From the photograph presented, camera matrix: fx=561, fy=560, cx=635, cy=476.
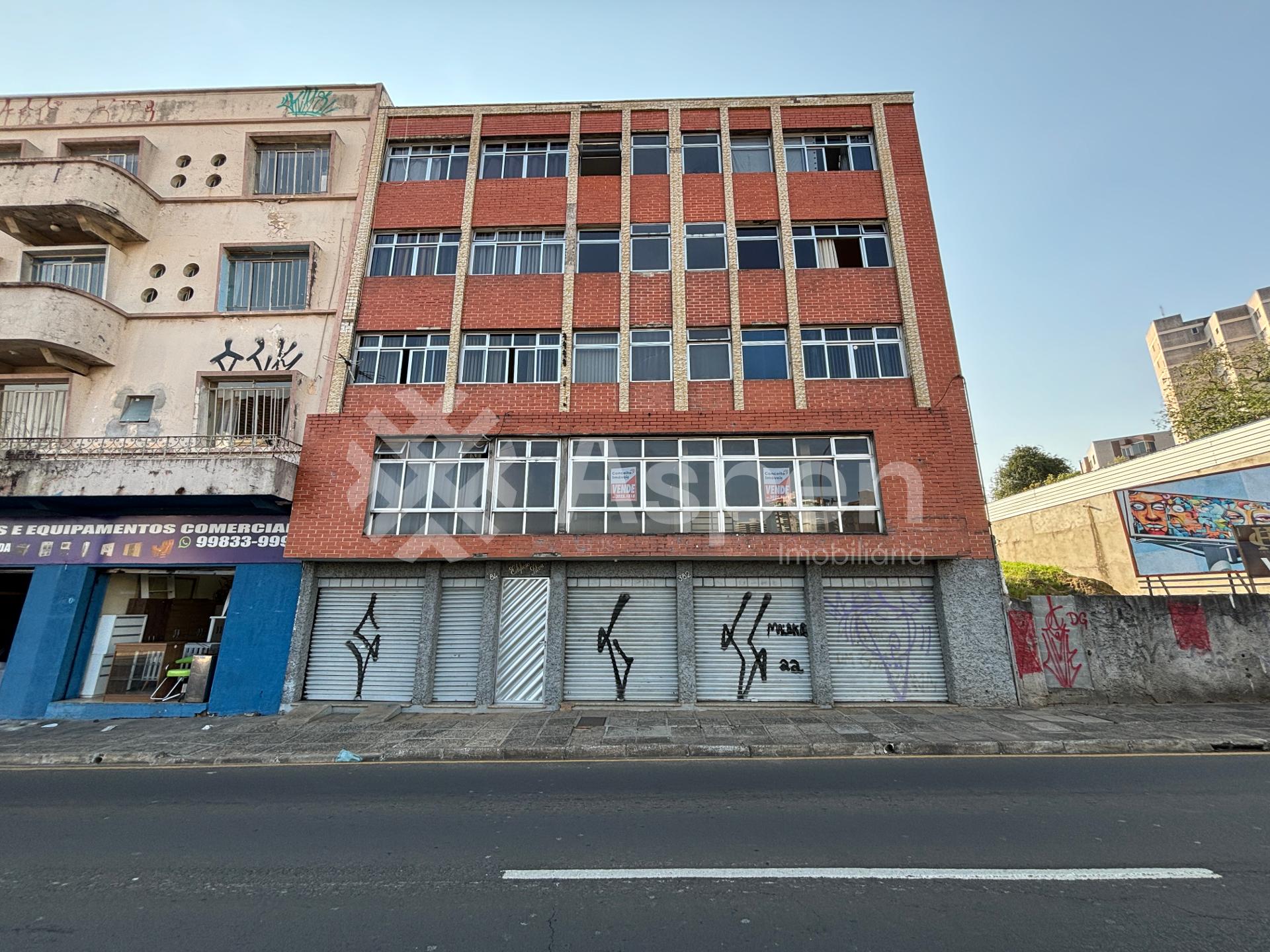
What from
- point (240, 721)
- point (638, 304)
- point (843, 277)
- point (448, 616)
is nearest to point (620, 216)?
point (638, 304)

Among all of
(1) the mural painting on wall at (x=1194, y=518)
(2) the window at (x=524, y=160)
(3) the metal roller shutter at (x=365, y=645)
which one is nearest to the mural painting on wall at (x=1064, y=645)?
(1) the mural painting on wall at (x=1194, y=518)

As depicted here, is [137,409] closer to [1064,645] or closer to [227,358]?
[227,358]

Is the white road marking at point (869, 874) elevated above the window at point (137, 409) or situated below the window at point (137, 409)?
below

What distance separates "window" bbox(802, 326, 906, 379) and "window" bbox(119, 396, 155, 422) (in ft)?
49.8

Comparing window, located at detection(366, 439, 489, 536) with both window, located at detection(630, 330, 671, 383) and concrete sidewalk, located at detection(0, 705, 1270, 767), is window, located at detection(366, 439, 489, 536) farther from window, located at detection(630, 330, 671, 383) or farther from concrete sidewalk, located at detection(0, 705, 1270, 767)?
window, located at detection(630, 330, 671, 383)

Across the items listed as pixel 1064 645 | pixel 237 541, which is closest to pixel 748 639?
pixel 1064 645

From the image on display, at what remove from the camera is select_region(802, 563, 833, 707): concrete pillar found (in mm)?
11125

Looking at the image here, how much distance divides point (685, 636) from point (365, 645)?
266 inches

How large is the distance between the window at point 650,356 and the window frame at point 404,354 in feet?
14.5

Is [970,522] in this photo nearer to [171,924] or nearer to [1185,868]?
[1185,868]

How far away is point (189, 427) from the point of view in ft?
41.7

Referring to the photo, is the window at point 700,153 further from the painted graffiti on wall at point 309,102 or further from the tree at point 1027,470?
the tree at point 1027,470

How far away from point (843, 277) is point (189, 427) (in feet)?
51.2

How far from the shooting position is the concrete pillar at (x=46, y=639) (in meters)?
11.5
